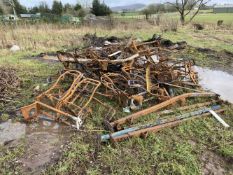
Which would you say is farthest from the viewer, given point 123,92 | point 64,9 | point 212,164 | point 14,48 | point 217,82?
point 64,9

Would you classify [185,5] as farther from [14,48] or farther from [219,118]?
[219,118]

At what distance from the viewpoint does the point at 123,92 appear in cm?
382

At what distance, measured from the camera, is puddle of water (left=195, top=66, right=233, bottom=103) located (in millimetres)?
4895

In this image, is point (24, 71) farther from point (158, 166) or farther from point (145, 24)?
point (145, 24)

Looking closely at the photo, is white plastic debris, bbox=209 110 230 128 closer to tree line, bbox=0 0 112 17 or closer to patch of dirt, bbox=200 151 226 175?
patch of dirt, bbox=200 151 226 175

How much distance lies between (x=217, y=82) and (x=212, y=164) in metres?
3.22

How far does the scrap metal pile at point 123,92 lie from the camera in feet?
11.2

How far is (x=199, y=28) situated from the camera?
51.9 ft

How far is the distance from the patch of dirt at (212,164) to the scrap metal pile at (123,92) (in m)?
0.68

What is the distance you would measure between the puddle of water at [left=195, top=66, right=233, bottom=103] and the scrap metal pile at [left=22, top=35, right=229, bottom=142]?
570mm

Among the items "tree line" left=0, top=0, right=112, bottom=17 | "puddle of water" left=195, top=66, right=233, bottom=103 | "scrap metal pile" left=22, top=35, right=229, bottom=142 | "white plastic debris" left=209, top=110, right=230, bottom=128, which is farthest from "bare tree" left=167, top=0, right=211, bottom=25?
"white plastic debris" left=209, top=110, right=230, bottom=128

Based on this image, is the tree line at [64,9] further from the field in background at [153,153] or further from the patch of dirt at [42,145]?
the field in background at [153,153]

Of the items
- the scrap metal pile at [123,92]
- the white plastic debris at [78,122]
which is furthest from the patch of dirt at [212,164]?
the white plastic debris at [78,122]

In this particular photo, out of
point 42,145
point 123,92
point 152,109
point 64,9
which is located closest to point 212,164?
point 152,109
